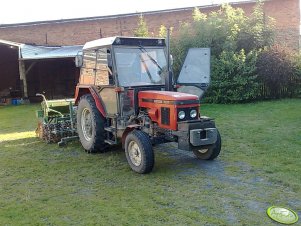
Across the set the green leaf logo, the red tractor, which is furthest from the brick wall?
the green leaf logo

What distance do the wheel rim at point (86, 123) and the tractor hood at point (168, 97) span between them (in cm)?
173

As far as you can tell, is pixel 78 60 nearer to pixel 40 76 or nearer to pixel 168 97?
pixel 168 97

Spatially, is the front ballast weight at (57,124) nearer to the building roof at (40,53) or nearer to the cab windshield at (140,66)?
the cab windshield at (140,66)

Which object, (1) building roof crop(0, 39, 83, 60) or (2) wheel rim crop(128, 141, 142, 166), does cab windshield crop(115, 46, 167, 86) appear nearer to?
(2) wheel rim crop(128, 141, 142, 166)

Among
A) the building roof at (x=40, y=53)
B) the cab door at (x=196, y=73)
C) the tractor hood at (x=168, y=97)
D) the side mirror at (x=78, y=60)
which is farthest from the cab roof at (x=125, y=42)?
the building roof at (x=40, y=53)

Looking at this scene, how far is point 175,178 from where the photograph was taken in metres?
5.49

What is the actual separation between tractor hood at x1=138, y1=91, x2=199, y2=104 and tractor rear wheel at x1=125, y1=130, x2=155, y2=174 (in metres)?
0.61

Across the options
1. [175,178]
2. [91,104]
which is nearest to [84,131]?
[91,104]

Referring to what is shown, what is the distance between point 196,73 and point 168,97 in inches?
41.5

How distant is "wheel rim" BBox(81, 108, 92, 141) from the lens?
24.3ft

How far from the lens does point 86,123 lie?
7543mm

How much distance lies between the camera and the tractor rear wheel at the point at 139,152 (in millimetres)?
5527

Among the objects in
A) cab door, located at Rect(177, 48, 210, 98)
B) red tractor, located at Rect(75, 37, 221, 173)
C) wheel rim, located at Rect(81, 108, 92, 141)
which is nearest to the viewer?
red tractor, located at Rect(75, 37, 221, 173)

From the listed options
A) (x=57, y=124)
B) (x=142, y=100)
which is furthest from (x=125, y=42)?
(x=57, y=124)
